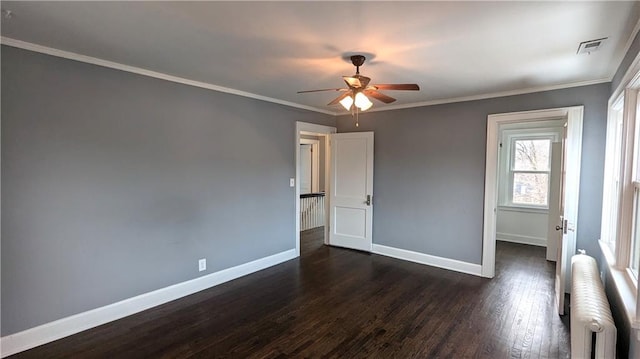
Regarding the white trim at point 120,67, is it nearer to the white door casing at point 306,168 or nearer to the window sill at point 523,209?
the white door casing at point 306,168

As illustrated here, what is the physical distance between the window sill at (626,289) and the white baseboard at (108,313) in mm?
3715

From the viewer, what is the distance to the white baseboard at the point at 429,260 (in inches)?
173

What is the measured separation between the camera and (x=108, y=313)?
9.87ft

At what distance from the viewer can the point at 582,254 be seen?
3.02m

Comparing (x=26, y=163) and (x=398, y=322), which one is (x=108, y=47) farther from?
(x=398, y=322)

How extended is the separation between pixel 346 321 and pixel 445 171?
2612mm

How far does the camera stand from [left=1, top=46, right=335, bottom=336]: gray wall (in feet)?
8.25

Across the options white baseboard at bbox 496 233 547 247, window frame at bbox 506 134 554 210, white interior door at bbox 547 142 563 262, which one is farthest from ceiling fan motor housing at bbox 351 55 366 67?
white baseboard at bbox 496 233 547 247

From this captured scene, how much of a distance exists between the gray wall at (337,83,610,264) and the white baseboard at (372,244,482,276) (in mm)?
76

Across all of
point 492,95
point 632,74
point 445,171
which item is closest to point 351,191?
point 445,171

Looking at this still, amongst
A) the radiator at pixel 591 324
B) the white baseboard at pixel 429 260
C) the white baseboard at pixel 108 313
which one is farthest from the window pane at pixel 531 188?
the white baseboard at pixel 108 313

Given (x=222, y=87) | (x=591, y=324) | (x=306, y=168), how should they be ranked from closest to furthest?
(x=591, y=324)
(x=222, y=87)
(x=306, y=168)

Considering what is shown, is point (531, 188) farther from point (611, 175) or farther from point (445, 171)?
point (611, 175)

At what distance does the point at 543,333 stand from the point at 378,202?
2.81 m
